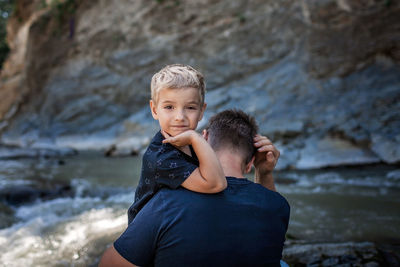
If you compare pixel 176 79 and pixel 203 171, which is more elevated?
pixel 176 79

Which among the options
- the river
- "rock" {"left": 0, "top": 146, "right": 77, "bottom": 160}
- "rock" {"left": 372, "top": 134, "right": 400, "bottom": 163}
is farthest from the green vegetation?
"rock" {"left": 372, "top": 134, "right": 400, "bottom": 163}

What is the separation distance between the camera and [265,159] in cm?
163

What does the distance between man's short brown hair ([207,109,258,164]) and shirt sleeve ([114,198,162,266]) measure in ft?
1.35

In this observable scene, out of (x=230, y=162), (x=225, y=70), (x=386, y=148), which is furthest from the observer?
(x=225, y=70)

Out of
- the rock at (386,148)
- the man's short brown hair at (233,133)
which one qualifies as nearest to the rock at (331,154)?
the rock at (386,148)

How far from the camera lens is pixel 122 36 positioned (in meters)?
15.2

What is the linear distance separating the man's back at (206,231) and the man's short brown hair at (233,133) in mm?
258

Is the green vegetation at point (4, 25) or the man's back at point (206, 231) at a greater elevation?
the green vegetation at point (4, 25)

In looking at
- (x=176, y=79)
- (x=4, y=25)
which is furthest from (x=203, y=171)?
(x=4, y=25)

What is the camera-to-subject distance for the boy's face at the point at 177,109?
1.50m

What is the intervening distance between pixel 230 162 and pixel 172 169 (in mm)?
281

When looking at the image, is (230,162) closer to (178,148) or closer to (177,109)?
(178,148)

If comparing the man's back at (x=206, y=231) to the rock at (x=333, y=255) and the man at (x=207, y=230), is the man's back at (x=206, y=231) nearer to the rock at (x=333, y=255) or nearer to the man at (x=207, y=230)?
the man at (x=207, y=230)

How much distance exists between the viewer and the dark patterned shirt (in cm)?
127
